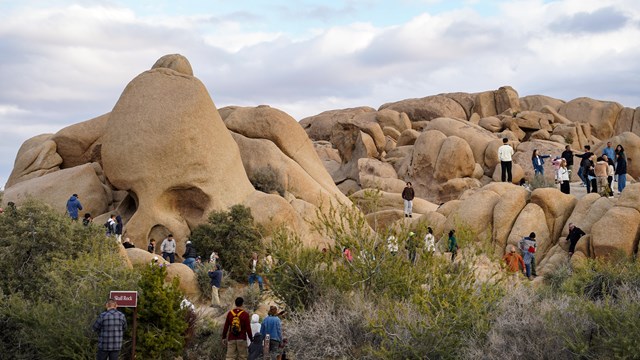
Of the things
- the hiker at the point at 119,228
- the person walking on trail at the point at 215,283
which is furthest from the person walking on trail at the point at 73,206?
the person walking on trail at the point at 215,283

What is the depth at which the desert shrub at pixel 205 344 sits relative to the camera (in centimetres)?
1838

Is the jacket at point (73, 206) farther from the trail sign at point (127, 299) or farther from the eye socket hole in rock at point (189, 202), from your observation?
the trail sign at point (127, 299)

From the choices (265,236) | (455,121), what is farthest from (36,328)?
A: (455,121)

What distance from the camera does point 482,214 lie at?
32.2 metres

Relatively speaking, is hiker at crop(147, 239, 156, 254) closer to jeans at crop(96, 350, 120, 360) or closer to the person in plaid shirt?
jeans at crop(96, 350, 120, 360)

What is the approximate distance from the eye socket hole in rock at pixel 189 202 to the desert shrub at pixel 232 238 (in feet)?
3.96

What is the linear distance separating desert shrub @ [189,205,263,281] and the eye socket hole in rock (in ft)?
3.96

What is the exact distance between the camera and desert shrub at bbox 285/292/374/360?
56.7 ft

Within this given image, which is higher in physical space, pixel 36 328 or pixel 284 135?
pixel 284 135

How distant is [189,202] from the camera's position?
32344 millimetres

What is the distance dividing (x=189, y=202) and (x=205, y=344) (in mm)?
14060

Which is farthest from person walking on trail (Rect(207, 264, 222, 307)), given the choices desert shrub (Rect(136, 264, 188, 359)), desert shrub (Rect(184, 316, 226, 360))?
desert shrub (Rect(136, 264, 188, 359))

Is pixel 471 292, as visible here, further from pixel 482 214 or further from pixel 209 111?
pixel 209 111

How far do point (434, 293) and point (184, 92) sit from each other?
17472 millimetres
